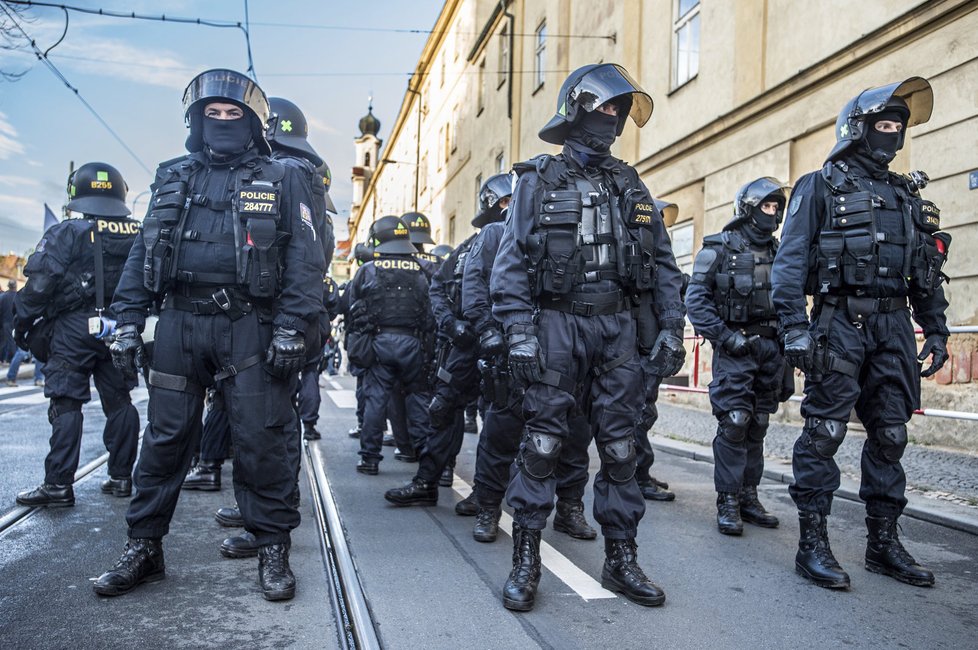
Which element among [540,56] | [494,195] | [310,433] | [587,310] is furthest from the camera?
[540,56]

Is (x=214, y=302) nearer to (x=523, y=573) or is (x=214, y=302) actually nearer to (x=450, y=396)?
(x=523, y=573)

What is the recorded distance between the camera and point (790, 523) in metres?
4.96

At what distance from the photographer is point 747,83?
1115 centimetres

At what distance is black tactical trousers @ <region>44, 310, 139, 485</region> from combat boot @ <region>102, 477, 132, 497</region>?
0.04m

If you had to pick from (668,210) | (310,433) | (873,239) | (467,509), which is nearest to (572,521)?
(467,509)

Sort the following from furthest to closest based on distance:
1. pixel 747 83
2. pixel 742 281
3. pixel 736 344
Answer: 1. pixel 747 83
2. pixel 742 281
3. pixel 736 344

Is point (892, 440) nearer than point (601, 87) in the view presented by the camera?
No

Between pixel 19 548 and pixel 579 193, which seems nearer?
pixel 579 193

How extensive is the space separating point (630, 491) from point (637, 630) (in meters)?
0.63

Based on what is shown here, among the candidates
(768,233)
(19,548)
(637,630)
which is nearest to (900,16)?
A: (768,233)

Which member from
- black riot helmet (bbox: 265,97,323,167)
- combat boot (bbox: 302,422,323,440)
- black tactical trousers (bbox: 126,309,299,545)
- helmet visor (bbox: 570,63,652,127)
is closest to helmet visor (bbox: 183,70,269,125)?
black tactical trousers (bbox: 126,309,299,545)

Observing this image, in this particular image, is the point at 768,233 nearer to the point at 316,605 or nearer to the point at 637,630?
the point at 637,630

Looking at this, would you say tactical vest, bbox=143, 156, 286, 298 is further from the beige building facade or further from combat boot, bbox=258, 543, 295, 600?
the beige building facade

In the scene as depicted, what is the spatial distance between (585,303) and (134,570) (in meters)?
2.19
